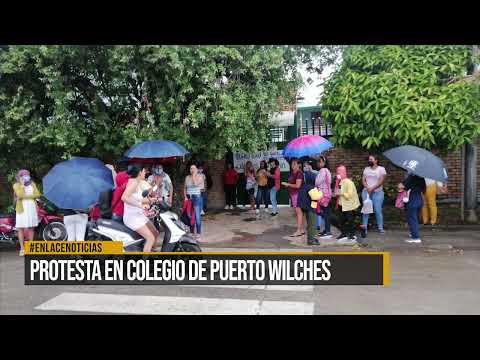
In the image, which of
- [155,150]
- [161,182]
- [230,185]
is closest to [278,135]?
[230,185]

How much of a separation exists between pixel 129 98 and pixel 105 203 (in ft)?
13.6

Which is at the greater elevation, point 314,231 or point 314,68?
point 314,68

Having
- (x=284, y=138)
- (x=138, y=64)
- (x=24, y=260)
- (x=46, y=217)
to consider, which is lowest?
(x=24, y=260)

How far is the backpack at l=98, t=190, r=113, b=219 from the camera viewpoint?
665 cm

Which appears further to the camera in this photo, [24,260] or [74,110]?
[74,110]

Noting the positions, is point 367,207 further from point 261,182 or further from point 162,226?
point 162,226

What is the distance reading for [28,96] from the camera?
29.8ft

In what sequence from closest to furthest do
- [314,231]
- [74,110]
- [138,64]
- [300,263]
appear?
1. [300,263]
2. [314,231]
3. [138,64]
4. [74,110]

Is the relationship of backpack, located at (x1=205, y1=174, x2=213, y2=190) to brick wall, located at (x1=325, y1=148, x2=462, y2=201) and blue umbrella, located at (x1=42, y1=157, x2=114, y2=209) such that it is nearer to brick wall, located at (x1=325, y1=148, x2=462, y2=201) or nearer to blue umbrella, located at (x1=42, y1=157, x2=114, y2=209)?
brick wall, located at (x1=325, y1=148, x2=462, y2=201)

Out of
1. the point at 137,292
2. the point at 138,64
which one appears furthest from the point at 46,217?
the point at 137,292

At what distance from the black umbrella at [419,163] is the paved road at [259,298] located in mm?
1856

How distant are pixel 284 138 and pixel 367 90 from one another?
507 centimetres

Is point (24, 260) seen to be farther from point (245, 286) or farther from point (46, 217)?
point (245, 286)

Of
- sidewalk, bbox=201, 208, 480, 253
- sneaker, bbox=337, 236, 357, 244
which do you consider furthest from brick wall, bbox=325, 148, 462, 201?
sneaker, bbox=337, 236, 357, 244
